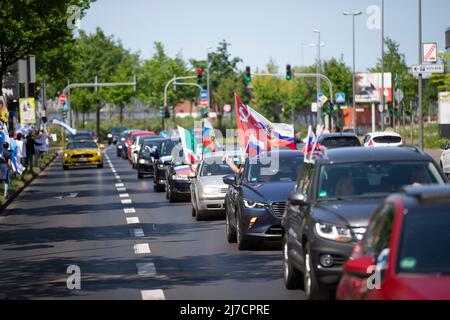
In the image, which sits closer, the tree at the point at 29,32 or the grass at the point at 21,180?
the grass at the point at 21,180

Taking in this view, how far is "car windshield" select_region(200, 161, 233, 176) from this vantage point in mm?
25016

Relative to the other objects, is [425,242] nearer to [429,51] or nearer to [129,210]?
[129,210]

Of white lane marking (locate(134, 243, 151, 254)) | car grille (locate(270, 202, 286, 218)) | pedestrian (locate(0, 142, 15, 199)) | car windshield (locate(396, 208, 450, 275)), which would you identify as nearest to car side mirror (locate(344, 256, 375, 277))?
car windshield (locate(396, 208, 450, 275))

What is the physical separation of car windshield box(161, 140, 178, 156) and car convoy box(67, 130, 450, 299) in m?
11.8

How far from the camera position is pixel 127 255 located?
17516 mm

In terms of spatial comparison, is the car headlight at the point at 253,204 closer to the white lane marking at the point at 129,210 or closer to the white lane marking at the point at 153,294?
the white lane marking at the point at 153,294

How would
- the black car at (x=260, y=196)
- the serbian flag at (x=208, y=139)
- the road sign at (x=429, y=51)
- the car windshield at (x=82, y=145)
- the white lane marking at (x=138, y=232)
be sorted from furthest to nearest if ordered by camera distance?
1. the car windshield at (x=82, y=145)
2. the road sign at (x=429, y=51)
3. the serbian flag at (x=208, y=139)
4. the white lane marking at (x=138, y=232)
5. the black car at (x=260, y=196)

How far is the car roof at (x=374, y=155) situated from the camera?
40.5 feet

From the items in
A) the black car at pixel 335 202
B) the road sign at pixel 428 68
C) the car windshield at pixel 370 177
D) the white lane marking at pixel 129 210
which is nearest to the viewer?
the black car at pixel 335 202

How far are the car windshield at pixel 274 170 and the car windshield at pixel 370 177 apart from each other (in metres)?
6.12

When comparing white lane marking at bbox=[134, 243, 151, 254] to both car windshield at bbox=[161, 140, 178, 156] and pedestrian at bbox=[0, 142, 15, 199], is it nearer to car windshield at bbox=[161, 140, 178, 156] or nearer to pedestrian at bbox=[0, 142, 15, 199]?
pedestrian at bbox=[0, 142, 15, 199]

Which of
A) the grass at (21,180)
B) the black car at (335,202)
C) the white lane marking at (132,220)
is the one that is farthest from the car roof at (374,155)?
the grass at (21,180)

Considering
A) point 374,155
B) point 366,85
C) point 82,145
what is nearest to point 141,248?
point 374,155
